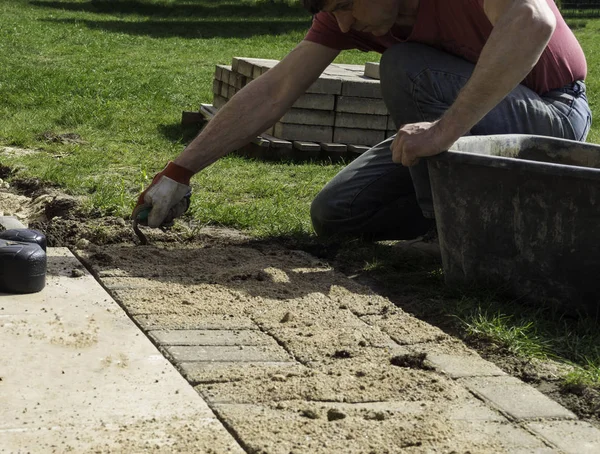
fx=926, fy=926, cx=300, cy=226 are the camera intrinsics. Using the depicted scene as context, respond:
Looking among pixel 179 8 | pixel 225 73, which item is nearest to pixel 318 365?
pixel 225 73

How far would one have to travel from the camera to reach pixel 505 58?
332 cm

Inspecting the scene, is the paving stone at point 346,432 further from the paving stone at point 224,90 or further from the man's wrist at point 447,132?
the paving stone at point 224,90

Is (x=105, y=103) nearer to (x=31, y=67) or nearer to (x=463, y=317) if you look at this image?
(x=31, y=67)

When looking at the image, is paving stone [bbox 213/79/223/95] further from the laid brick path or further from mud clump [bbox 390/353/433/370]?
mud clump [bbox 390/353/433/370]

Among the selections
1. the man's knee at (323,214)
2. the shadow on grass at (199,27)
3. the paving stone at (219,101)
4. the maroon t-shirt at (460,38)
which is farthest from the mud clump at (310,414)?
the shadow on grass at (199,27)

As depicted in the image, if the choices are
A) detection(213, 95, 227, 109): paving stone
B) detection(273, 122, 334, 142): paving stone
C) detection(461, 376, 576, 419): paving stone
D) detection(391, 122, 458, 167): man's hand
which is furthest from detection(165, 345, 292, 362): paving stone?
detection(213, 95, 227, 109): paving stone

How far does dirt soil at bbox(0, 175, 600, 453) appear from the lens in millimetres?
2338

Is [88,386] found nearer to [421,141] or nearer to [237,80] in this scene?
[421,141]

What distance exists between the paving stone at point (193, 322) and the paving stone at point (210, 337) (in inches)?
1.5

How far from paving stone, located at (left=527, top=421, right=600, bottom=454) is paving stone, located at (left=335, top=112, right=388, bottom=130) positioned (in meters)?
4.35

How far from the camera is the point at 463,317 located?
3.32 m

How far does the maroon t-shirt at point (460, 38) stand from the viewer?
400 centimetres

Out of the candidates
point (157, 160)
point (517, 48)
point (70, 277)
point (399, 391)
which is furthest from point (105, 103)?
point (399, 391)

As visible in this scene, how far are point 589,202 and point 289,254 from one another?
4.49 ft
